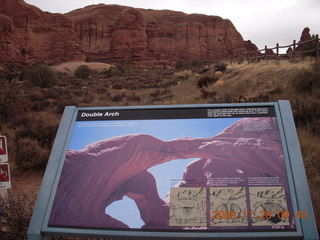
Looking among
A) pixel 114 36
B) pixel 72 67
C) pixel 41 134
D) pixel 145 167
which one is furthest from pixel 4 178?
pixel 114 36

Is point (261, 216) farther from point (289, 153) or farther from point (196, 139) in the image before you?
point (196, 139)

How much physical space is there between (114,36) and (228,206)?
75.1 metres

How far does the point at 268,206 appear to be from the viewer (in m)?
2.48

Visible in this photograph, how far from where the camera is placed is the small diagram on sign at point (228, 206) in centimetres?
244

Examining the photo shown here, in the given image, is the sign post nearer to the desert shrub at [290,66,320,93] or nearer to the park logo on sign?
the park logo on sign

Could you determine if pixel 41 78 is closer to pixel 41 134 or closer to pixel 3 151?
pixel 41 134

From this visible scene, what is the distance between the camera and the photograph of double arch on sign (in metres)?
2.49

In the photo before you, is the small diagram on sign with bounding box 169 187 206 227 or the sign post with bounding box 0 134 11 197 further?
the sign post with bounding box 0 134 11 197

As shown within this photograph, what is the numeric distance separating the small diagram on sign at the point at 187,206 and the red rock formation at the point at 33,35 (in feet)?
203

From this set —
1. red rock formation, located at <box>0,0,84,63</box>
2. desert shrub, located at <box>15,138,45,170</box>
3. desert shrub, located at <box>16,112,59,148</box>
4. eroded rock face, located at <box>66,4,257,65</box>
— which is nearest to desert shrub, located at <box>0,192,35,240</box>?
desert shrub, located at <box>15,138,45,170</box>

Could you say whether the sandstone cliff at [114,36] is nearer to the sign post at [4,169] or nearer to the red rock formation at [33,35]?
the red rock formation at [33,35]

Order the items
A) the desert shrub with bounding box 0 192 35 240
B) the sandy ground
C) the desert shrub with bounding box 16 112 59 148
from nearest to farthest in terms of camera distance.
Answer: the desert shrub with bounding box 0 192 35 240 < the desert shrub with bounding box 16 112 59 148 < the sandy ground

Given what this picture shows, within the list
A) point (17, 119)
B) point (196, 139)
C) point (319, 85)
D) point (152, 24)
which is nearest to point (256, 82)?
point (319, 85)

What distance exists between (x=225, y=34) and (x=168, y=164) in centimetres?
9442
